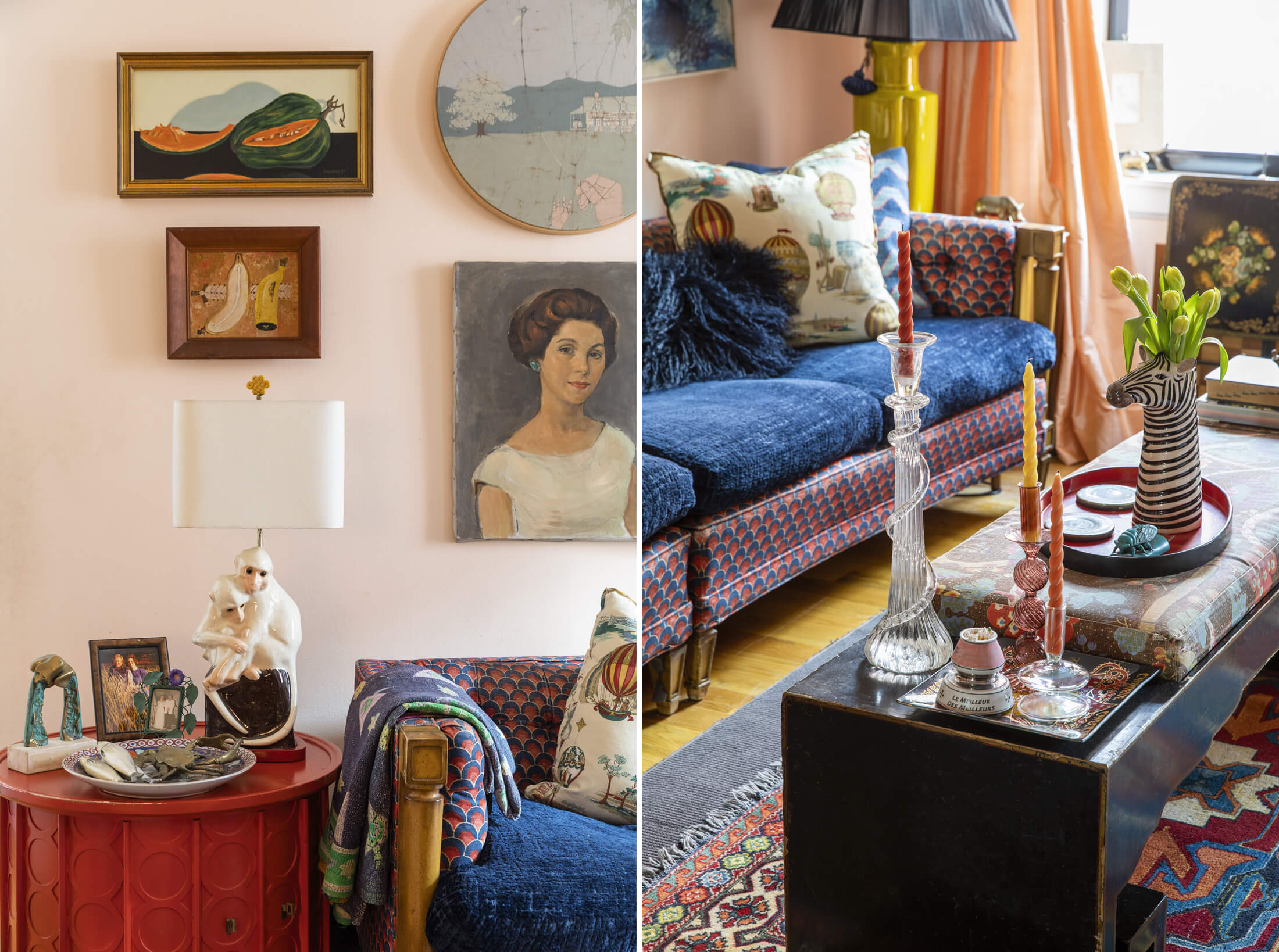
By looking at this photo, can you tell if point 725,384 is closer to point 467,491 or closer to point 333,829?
point 467,491

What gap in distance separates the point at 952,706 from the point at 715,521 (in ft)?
4.06

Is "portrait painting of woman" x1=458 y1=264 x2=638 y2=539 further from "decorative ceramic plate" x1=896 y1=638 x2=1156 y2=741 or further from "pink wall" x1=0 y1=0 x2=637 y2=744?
"decorative ceramic plate" x1=896 y1=638 x2=1156 y2=741

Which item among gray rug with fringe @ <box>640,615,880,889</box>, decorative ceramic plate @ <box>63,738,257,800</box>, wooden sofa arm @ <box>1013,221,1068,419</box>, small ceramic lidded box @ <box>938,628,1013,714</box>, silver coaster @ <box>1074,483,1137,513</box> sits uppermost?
wooden sofa arm @ <box>1013,221,1068,419</box>

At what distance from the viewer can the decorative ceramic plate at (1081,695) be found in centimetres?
171

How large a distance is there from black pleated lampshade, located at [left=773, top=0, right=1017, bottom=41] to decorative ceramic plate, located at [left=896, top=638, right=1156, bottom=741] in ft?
9.07

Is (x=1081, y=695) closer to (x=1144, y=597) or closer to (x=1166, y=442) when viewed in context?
(x=1144, y=597)

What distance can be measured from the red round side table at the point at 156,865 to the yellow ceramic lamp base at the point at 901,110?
10.4 feet

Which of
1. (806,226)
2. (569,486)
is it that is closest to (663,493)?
(569,486)

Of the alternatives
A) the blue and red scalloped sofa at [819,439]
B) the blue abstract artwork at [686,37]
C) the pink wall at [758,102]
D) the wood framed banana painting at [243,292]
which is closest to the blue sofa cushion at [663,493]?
the blue and red scalloped sofa at [819,439]

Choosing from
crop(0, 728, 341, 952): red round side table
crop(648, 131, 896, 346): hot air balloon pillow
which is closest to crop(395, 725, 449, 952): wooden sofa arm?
crop(0, 728, 341, 952): red round side table

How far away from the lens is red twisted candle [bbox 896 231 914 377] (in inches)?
67.6

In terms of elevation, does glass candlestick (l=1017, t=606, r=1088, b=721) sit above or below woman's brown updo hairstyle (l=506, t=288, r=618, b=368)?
below

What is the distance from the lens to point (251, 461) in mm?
2131

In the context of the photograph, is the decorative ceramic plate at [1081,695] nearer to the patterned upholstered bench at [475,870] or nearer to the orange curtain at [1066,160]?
the patterned upholstered bench at [475,870]
